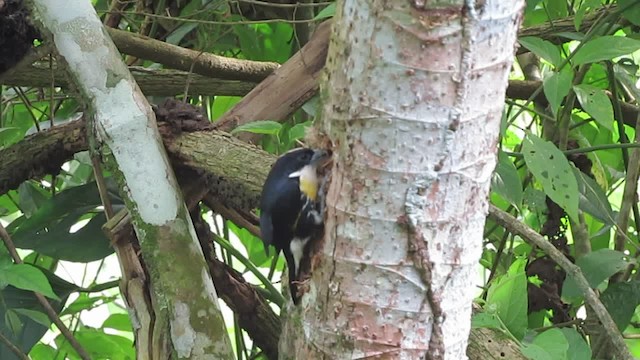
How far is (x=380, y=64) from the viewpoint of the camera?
1.42 feet

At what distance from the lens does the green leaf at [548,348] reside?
1.83ft

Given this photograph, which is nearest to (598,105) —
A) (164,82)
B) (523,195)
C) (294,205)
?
(523,195)

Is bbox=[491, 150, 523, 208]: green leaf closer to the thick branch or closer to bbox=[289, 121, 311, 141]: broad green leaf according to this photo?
bbox=[289, 121, 311, 141]: broad green leaf

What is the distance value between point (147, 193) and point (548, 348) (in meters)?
0.37

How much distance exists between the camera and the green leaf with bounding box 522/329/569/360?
21.9 inches

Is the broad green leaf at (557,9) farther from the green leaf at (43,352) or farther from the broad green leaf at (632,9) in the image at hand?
the green leaf at (43,352)

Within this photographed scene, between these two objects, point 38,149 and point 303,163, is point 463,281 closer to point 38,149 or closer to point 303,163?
point 303,163

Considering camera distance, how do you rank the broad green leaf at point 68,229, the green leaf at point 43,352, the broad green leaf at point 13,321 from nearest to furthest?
the broad green leaf at point 13,321, the broad green leaf at point 68,229, the green leaf at point 43,352

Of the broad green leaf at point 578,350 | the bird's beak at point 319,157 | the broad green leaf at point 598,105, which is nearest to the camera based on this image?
the bird's beak at point 319,157

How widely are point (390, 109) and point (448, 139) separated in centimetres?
4

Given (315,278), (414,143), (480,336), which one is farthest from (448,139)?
(480,336)

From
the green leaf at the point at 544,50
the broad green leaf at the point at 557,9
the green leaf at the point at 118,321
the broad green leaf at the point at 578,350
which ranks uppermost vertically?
the broad green leaf at the point at 557,9

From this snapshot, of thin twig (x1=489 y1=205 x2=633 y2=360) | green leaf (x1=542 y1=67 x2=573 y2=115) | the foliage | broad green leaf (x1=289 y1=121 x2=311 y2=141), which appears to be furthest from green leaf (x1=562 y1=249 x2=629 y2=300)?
broad green leaf (x1=289 y1=121 x2=311 y2=141)

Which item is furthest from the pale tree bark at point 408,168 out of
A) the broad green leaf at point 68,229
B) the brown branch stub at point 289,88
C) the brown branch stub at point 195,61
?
the brown branch stub at point 195,61
